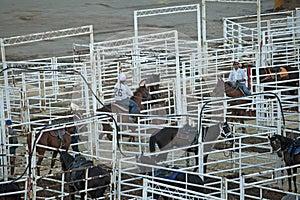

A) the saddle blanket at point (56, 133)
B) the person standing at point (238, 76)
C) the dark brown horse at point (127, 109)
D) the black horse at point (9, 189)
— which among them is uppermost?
the person standing at point (238, 76)

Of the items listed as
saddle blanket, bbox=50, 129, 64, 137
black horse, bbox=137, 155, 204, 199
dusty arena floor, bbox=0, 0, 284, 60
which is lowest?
black horse, bbox=137, 155, 204, 199

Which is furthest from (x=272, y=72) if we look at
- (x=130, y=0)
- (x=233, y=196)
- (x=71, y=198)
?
(x=130, y=0)

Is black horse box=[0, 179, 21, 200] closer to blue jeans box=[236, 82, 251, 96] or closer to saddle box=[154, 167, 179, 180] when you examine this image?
saddle box=[154, 167, 179, 180]

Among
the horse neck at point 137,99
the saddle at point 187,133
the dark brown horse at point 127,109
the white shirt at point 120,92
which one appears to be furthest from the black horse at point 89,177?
the horse neck at point 137,99

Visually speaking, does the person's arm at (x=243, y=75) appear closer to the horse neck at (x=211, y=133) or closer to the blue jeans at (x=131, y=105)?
the blue jeans at (x=131, y=105)

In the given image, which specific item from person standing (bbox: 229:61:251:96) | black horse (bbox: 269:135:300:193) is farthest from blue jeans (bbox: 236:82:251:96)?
black horse (bbox: 269:135:300:193)

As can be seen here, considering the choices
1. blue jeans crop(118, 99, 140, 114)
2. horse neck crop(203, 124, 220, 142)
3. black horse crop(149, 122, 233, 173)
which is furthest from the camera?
blue jeans crop(118, 99, 140, 114)

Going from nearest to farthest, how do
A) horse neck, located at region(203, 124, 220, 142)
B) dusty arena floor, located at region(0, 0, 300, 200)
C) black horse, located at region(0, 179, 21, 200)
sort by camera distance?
black horse, located at region(0, 179, 21, 200)
horse neck, located at region(203, 124, 220, 142)
dusty arena floor, located at region(0, 0, 300, 200)

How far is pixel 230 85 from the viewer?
1783cm

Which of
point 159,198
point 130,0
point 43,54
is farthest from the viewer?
point 130,0

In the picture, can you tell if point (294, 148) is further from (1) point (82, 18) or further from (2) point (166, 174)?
(1) point (82, 18)

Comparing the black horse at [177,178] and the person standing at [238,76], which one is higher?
the person standing at [238,76]

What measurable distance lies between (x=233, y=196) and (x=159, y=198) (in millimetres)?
1273

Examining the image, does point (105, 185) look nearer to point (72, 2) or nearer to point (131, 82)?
point (131, 82)
